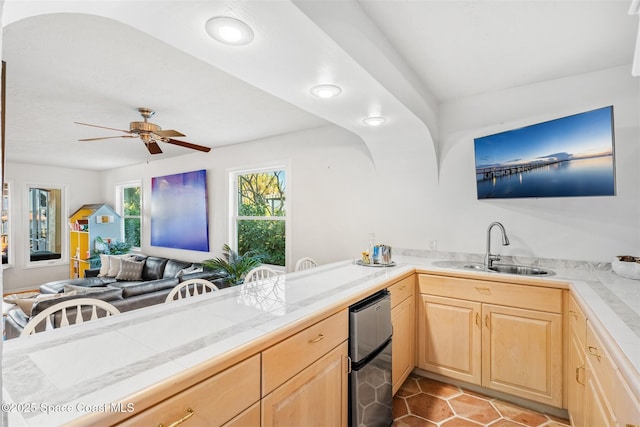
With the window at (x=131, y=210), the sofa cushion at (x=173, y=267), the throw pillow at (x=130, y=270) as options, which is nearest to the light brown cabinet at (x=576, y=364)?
the sofa cushion at (x=173, y=267)

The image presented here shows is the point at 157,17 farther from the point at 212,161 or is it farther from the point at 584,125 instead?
the point at 212,161

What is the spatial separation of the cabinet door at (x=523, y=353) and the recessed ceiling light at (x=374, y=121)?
1586 mm

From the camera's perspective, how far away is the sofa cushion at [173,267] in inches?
189

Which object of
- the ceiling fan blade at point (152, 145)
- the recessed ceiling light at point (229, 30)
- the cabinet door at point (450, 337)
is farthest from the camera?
the ceiling fan blade at point (152, 145)

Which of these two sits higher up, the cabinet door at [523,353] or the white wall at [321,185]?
the white wall at [321,185]

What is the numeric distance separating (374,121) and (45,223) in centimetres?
731

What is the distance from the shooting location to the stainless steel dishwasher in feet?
5.44

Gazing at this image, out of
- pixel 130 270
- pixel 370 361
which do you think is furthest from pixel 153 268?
pixel 370 361

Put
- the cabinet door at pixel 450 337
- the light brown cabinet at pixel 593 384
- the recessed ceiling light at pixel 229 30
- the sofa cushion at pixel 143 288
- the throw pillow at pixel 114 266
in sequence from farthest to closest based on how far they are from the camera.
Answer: the throw pillow at pixel 114 266 → the sofa cushion at pixel 143 288 → the cabinet door at pixel 450 337 → the recessed ceiling light at pixel 229 30 → the light brown cabinet at pixel 593 384

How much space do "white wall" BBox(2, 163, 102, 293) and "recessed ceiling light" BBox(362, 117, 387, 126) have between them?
6725 mm

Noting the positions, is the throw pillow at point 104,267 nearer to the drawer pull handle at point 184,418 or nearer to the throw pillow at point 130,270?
the throw pillow at point 130,270

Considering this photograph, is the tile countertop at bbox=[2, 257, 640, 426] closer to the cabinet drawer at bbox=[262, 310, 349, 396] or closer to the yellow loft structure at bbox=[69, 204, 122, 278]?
the cabinet drawer at bbox=[262, 310, 349, 396]

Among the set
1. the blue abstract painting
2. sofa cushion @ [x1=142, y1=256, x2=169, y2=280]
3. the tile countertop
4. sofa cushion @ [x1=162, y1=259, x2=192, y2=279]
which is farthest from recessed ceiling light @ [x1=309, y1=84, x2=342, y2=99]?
sofa cushion @ [x1=142, y1=256, x2=169, y2=280]

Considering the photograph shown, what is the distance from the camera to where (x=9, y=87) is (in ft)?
8.32
